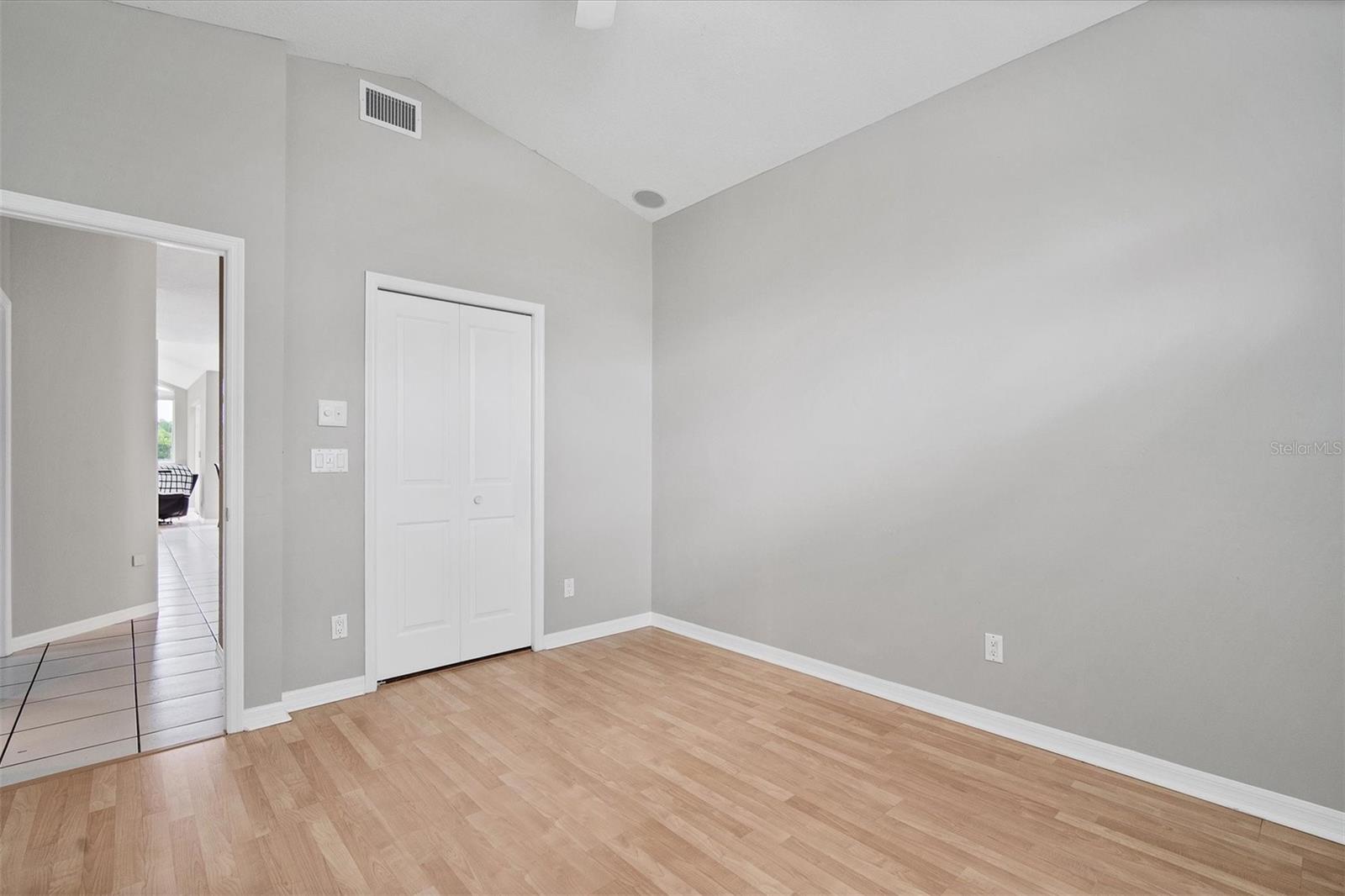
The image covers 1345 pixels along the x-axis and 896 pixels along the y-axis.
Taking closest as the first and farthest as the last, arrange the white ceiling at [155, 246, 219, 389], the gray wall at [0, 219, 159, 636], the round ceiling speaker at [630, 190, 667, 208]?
the gray wall at [0, 219, 159, 636] → the round ceiling speaker at [630, 190, 667, 208] → the white ceiling at [155, 246, 219, 389]


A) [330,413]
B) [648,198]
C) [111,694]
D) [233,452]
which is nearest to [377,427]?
[330,413]

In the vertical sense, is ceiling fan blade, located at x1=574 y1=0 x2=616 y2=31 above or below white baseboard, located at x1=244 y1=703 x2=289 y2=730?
above

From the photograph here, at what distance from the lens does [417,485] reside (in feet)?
12.0

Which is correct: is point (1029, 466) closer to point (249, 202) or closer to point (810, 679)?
point (810, 679)

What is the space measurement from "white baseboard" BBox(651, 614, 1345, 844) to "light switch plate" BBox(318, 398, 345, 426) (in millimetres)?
2860

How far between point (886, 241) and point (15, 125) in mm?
3849

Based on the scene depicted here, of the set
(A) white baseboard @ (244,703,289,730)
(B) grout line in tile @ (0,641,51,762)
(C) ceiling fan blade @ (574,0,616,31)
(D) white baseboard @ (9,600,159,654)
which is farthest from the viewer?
(D) white baseboard @ (9,600,159,654)

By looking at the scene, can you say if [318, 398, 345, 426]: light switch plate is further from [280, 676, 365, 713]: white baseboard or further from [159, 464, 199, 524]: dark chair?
[159, 464, 199, 524]: dark chair

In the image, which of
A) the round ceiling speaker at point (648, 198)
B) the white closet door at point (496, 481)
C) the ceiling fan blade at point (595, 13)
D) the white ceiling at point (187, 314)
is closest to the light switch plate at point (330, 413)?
the white closet door at point (496, 481)

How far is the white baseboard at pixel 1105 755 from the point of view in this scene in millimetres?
2162

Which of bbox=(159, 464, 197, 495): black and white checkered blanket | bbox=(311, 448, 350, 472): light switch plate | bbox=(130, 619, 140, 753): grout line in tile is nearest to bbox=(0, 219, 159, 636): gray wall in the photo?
bbox=(130, 619, 140, 753): grout line in tile

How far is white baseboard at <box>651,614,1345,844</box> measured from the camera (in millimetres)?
2162

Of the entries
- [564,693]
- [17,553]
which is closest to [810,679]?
[564,693]

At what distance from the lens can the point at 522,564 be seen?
412 cm
